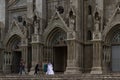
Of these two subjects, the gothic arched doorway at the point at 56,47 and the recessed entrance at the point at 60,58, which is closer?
the gothic arched doorway at the point at 56,47

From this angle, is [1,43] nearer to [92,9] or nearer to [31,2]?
[31,2]

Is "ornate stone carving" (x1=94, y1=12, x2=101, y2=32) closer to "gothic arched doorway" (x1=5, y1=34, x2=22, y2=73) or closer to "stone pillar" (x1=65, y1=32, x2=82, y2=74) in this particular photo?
"stone pillar" (x1=65, y1=32, x2=82, y2=74)

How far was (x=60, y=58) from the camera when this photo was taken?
43406mm

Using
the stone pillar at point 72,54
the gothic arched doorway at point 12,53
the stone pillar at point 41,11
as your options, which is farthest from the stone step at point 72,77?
the gothic arched doorway at point 12,53

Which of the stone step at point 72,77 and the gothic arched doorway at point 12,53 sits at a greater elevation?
the gothic arched doorway at point 12,53

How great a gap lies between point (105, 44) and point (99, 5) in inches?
162

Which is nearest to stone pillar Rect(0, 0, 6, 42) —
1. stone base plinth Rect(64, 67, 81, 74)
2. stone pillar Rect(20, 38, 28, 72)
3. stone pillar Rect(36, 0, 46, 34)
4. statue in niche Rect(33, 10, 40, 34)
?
stone pillar Rect(20, 38, 28, 72)

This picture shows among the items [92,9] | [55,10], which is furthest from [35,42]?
[92,9]

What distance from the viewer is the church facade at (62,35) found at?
38.8m

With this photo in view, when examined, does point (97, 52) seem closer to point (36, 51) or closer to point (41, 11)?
point (36, 51)

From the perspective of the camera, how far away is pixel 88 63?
4000 cm

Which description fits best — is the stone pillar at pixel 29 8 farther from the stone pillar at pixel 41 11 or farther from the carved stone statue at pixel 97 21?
the carved stone statue at pixel 97 21

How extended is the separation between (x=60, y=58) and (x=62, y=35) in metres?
2.84

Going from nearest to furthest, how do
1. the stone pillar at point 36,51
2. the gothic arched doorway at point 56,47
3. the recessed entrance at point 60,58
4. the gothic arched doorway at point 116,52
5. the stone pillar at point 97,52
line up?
the stone pillar at point 97,52
the gothic arched doorway at point 116,52
the stone pillar at point 36,51
the gothic arched doorway at point 56,47
the recessed entrance at point 60,58
